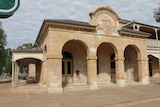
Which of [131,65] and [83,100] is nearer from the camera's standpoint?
[83,100]

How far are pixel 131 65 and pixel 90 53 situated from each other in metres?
7.15

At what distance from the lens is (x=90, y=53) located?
45.3ft

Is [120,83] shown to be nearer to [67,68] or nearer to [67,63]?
[67,68]

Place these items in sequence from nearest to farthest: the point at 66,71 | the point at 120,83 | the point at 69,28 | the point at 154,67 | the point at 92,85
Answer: the point at 69,28 < the point at 92,85 < the point at 120,83 < the point at 66,71 < the point at 154,67

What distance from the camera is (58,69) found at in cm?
1223

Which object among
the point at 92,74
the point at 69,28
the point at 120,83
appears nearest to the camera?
the point at 69,28

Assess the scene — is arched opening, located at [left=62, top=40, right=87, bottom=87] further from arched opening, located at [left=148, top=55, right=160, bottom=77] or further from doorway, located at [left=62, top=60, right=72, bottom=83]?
arched opening, located at [left=148, top=55, right=160, bottom=77]

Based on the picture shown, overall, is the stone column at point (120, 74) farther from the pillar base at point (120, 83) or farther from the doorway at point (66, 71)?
the doorway at point (66, 71)

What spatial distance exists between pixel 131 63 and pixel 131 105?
462 inches

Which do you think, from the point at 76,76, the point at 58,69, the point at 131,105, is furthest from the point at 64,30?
the point at 131,105

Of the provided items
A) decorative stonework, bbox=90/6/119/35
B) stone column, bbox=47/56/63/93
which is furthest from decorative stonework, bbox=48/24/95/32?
stone column, bbox=47/56/63/93

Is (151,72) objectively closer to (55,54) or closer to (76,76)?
(76,76)

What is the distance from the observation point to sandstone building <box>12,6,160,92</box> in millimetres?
12414

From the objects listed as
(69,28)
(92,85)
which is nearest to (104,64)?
(92,85)
